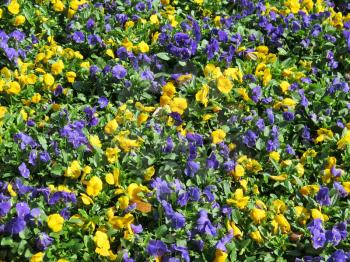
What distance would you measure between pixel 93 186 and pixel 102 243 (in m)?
0.39

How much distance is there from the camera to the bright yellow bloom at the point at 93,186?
11.3 feet

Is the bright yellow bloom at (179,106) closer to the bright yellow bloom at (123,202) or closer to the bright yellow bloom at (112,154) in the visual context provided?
the bright yellow bloom at (112,154)

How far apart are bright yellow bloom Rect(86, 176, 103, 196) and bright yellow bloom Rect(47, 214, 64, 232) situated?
0.94 feet

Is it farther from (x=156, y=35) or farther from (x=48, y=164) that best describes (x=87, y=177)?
(x=156, y=35)

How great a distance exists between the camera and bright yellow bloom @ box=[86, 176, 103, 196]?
345 cm

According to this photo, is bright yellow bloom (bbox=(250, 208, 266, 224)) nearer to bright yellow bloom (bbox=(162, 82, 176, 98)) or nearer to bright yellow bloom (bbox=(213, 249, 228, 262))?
bright yellow bloom (bbox=(213, 249, 228, 262))

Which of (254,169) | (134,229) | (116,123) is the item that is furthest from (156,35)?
(134,229)

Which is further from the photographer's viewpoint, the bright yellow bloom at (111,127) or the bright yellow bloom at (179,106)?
the bright yellow bloom at (179,106)

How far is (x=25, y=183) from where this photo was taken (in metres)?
3.51

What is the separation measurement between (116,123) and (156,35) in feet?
3.68

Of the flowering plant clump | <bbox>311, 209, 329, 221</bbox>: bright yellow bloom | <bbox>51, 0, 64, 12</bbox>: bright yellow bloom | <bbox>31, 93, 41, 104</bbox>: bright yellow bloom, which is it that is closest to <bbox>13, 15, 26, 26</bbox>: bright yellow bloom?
the flowering plant clump

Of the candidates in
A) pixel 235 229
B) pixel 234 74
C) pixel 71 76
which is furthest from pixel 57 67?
pixel 235 229

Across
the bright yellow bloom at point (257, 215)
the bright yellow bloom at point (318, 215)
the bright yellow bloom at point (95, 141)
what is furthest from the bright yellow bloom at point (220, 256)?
the bright yellow bloom at point (95, 141)

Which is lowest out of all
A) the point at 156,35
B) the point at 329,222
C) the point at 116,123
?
the point at 329,222
